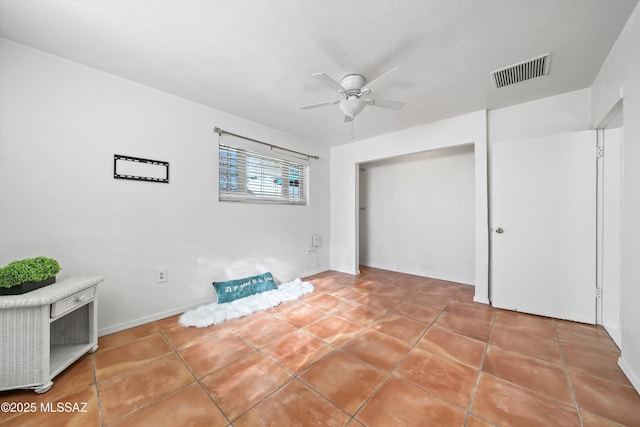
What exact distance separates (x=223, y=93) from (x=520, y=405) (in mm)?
3427

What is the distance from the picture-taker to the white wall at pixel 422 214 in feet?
11.8

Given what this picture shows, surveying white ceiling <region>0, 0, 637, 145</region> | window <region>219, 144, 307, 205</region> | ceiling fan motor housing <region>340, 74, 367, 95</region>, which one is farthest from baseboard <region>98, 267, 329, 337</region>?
ceiling fan motor housing <region>340, 74, 367, 95</region>

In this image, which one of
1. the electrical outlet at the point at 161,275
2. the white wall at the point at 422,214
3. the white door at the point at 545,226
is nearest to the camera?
the white door at the point at 545,226

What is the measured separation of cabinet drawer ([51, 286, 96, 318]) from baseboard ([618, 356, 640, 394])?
11.8ft

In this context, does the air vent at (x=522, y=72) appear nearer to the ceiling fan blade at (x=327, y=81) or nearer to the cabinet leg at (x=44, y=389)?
the ceiling fan blade at (x=327, y=81)

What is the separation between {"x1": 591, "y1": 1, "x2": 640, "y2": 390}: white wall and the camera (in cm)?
142

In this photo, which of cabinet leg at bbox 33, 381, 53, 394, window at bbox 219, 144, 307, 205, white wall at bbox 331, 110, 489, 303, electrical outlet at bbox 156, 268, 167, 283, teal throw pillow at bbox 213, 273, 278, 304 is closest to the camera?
cabinet leg at bbox 33, 381, 53, 394

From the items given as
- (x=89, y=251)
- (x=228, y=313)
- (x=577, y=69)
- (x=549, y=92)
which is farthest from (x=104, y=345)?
(x=549, y=92)

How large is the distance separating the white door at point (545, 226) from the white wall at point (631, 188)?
0.78 meters

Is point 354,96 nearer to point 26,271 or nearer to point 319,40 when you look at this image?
point 319,40

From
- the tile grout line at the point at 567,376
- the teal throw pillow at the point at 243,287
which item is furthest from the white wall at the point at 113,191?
the tile grout line at the point at 567,376

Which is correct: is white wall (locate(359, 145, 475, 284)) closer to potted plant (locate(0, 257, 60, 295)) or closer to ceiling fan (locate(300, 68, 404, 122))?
ceiling fan (locate(300, 68, 404, 122))

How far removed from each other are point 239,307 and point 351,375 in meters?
1.50

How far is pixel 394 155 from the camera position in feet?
12.0
